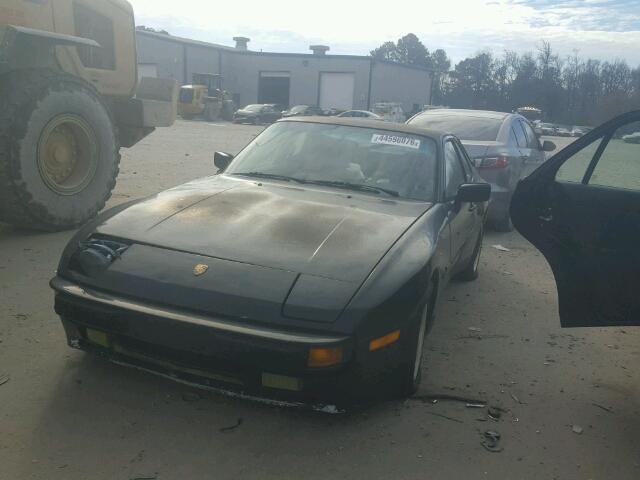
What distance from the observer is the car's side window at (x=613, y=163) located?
3.22m

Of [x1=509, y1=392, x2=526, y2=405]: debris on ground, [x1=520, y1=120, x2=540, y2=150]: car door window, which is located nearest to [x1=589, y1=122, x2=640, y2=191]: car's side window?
[x1=509, y1=392, x2=526, y2=405]: debris on ground

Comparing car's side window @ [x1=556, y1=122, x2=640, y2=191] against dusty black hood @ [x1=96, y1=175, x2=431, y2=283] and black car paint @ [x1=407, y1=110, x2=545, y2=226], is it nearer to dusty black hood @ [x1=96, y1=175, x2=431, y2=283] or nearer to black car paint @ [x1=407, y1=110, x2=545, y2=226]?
dusty black hood @ [x1=96, y1=175, x2=431, y2=283]

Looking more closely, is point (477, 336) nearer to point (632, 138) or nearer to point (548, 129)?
point (632, 138)

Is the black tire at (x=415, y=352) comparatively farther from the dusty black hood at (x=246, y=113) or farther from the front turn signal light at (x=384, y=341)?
the dusty black hood at (x=246, y=113)

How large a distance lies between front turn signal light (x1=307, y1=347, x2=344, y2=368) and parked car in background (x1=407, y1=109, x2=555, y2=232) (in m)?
5.05

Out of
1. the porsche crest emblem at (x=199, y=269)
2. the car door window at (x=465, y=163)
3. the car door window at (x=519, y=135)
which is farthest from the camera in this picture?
the car door window at (x=519, y=135)

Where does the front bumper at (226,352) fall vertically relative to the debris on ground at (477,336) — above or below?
above

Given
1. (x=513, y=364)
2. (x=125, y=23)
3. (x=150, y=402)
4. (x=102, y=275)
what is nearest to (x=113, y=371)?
(x=150, y=402)

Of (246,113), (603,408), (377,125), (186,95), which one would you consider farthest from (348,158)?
(246,113)

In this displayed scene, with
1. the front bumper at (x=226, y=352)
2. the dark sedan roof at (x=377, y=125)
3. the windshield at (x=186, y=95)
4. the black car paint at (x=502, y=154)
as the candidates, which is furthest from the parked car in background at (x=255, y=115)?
the front bumper at (x=226, y=352)

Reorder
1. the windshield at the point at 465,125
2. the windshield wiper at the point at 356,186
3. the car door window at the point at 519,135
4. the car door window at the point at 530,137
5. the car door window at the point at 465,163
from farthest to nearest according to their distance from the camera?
the car door window at the point at 530,137 < the car door window at the point at 519,135 < the windshield at the point at 465,125 < the car door window at the point at 465,163 < the windshield wiper at the point at 356,186

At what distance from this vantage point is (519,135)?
8.12 m

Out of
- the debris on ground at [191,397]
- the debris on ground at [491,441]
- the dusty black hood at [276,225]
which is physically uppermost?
the dusty black hood at [276,225]

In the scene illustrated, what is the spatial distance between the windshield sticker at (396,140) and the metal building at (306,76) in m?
44.4
